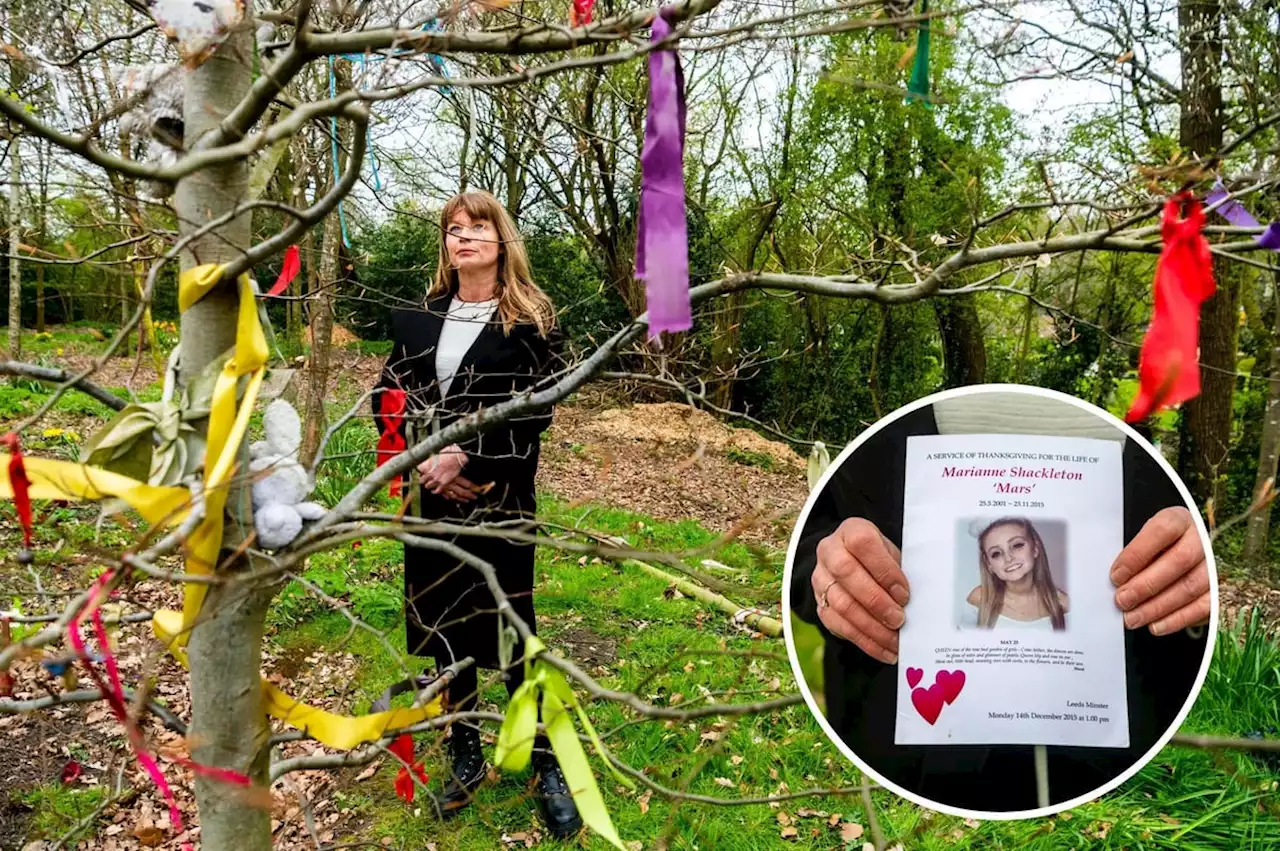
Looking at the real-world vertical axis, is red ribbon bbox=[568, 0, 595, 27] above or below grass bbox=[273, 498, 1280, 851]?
above

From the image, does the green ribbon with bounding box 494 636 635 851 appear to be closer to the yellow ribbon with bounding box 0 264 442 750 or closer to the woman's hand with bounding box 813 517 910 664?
the yellow ribbon with bounding box 0 264 442 750

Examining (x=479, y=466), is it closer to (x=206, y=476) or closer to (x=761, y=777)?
(x=206, y=476)

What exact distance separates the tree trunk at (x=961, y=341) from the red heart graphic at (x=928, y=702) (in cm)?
961

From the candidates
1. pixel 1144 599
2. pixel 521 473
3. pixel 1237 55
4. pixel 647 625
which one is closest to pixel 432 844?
pixel 521 473

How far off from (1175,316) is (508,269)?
1.76m

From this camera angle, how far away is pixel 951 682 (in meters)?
1.33

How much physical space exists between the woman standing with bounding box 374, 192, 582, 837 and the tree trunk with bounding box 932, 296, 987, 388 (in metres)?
8.68

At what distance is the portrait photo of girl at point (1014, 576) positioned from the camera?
4.35 feet

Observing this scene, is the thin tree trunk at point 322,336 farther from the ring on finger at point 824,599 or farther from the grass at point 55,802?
the ring on finger at point 824,599

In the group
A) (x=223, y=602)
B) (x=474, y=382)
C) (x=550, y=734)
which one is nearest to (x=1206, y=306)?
(x=474, y=382)

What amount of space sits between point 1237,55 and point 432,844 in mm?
5744

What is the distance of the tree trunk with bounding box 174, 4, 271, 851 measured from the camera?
1.17 meters

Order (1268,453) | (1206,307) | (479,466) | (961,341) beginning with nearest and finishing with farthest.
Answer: (479,466)
(1268,453)
(1206,307)
(961,341)

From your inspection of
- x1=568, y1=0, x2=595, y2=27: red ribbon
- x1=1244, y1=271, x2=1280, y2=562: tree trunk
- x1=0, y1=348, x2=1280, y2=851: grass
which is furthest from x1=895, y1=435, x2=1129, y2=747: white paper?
x1=1244, y1=271, x2=1280, y2=562: tree trunk
